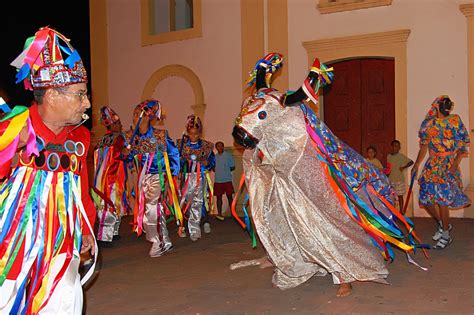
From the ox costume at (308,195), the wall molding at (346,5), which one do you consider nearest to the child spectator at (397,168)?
the wall molding at (346,5)

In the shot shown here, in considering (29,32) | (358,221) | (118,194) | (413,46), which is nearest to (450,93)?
(413,46)

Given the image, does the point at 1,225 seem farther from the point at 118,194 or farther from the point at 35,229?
the point at 118,194

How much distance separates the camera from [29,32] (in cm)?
2023

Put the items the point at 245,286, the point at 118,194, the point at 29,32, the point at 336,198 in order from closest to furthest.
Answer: the point at 336,198, the point at 245,286, the point at 118,194, the point at 29,32

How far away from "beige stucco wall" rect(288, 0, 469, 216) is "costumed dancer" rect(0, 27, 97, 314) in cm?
963

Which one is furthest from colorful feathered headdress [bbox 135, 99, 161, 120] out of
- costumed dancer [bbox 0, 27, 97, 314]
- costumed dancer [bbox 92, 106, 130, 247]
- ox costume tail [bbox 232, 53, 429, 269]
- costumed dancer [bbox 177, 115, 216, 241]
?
costumed dancer [bbox 0, 27, 97, 314]

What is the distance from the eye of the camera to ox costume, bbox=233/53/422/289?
19.7 feet

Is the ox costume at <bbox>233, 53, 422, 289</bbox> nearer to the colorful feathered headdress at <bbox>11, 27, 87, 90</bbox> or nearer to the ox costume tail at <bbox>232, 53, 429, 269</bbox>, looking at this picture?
the ox costume tail at <bbox>232, 53, 429, 269</bbox>

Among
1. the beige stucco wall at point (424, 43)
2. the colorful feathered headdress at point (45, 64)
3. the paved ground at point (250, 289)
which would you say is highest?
the beige stucco wall at point (424, 43)

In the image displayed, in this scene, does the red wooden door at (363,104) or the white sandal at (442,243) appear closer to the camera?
the white sandal at (442,243)

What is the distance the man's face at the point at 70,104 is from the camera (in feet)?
13.2

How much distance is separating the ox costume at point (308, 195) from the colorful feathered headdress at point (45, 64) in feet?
8.29

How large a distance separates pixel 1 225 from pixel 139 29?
1363 cm

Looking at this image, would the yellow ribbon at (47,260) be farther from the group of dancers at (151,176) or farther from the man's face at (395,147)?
the man's face at (395,147)
